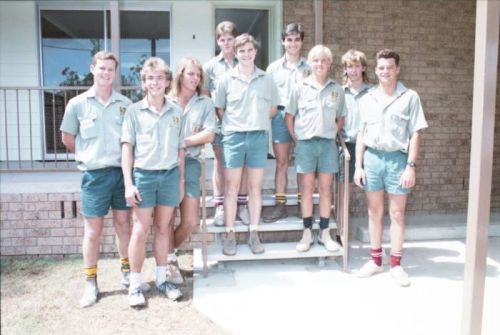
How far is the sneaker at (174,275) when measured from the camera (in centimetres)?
347

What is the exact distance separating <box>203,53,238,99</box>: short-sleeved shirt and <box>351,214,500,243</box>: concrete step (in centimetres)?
219

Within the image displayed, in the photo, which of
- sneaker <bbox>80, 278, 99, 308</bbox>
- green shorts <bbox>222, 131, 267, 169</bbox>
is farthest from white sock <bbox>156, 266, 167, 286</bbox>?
green shorts <bbox>222, 131, 267, 169</bbox>

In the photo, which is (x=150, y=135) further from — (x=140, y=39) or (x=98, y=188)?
(x=140, y=39)

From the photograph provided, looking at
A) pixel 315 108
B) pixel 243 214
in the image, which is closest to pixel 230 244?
pixel 243 214

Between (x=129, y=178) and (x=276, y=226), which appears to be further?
(x=276, y=226)

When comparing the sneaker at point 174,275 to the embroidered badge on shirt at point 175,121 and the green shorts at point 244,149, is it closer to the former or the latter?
the green shorts at point 244,149

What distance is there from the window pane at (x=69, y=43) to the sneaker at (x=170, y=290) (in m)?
4.38

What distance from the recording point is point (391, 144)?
3.36m

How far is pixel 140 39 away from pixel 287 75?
3.76 metres

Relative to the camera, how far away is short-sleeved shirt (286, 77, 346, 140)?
3.49m

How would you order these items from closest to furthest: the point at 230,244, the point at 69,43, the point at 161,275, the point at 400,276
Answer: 1. the point at 161,275
2. the point at 400,276
3. the point at 230,244
4. the point at 69,43

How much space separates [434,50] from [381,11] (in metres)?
0.86

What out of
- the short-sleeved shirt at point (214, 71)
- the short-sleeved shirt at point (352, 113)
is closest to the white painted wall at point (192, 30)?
the short-sleeved shirt at point (214, 71)

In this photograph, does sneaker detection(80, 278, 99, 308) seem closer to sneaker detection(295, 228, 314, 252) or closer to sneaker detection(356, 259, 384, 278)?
sneaker detection(295, 228, 314, 252)
